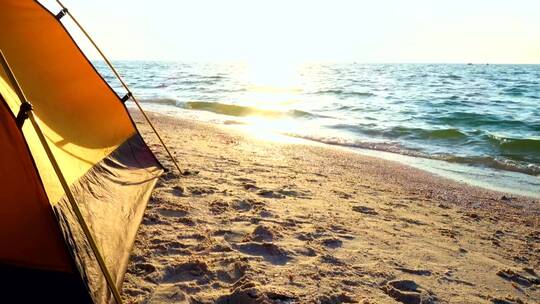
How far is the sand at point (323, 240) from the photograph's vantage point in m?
3.55

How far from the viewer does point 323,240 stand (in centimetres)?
445

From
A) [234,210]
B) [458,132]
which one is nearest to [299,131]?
[458,132]

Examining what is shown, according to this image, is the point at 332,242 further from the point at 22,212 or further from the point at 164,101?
the point at 164,101

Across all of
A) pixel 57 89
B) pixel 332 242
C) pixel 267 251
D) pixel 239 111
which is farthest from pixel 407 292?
pixel 239 111

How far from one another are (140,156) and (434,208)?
411 cm

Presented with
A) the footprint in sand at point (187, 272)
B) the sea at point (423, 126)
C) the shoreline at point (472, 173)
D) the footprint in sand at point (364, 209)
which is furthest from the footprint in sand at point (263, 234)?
the sea at point (423, 126)

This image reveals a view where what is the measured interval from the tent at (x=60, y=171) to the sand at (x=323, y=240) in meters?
0.40

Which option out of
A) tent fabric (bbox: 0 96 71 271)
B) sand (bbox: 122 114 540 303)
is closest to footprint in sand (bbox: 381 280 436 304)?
sand (bbox: 122 114 540 303)

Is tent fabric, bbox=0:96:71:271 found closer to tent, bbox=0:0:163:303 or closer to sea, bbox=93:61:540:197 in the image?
tent, bbox=0:0:163:303

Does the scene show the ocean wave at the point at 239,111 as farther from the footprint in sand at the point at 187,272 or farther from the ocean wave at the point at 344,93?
the footprint in sand at the point at 187,272

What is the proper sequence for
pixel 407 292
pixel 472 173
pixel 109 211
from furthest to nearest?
pixel 472 173
pixel 109 211
pixel 407 292

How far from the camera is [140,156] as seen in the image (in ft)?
18.2

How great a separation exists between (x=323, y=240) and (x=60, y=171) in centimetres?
266

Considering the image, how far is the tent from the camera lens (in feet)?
9.38
